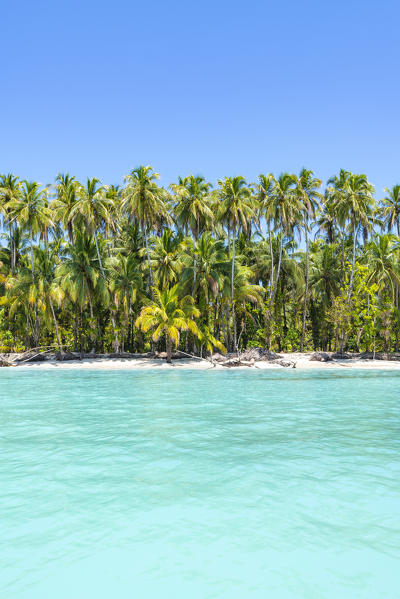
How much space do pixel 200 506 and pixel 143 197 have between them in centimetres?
3428

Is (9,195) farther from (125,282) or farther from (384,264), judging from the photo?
(384,264)

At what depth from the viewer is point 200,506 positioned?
20.1ft

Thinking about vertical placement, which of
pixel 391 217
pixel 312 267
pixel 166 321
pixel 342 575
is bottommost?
pixel 342 575

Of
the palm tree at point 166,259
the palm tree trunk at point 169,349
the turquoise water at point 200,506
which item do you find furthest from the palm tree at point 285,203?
the turquoise water at point 200,506

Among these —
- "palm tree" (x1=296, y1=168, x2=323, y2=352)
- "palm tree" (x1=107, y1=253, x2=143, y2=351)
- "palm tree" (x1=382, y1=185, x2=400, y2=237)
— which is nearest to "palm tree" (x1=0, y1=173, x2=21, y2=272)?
"palm tree" (x1=107, y1=253, x2=143, y2=351)

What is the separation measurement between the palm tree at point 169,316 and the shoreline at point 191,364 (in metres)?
1.81

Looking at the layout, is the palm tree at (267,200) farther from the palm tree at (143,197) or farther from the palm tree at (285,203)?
the palm tree at (143,197)

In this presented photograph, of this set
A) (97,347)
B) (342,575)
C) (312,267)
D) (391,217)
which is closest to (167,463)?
(342,575)

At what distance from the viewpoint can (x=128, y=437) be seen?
10.3 meters

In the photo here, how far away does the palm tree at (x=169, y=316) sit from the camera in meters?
33.2

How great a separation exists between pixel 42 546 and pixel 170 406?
1000 centimetres

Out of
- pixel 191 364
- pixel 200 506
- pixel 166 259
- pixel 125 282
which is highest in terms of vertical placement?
pixel 166 259

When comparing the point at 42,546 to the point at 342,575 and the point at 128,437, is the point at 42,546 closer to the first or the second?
the point at 342,575

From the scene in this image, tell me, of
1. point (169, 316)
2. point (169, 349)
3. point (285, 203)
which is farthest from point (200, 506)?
point (285, 203)
